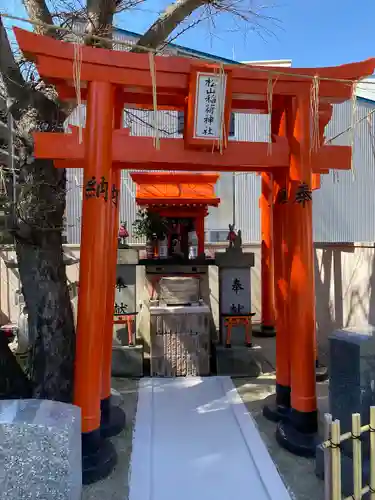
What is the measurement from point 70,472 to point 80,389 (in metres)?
1.33

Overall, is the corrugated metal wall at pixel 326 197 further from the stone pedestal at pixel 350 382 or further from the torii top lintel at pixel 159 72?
the stone pedestal at pixel 350 382

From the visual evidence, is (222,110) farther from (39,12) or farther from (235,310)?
(235,310)

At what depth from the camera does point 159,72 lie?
4.05 metres

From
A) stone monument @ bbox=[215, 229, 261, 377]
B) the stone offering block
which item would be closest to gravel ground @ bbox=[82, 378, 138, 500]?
the stone offering block

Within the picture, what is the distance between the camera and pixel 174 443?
432 centimetres

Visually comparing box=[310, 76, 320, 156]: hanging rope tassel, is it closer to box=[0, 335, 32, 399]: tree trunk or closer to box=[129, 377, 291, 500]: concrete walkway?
box=[129, 377, 291, 500]: concrete walkway

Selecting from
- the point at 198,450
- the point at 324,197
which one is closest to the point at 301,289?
the point at 198,450

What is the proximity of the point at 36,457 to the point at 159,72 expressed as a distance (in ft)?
11.6

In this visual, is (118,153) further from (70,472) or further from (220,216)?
(220,216)

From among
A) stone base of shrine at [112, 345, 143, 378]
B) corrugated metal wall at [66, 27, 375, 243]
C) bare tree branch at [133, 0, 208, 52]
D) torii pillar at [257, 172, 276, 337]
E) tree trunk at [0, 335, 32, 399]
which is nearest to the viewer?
tree trunk at [0, 335, 32, 399]

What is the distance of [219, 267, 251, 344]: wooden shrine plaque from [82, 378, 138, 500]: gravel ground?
205 cm

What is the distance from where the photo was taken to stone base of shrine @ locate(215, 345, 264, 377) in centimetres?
658

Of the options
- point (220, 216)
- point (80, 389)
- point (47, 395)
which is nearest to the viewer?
point (80, 389)

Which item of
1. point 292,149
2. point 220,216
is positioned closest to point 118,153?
point 292,149
